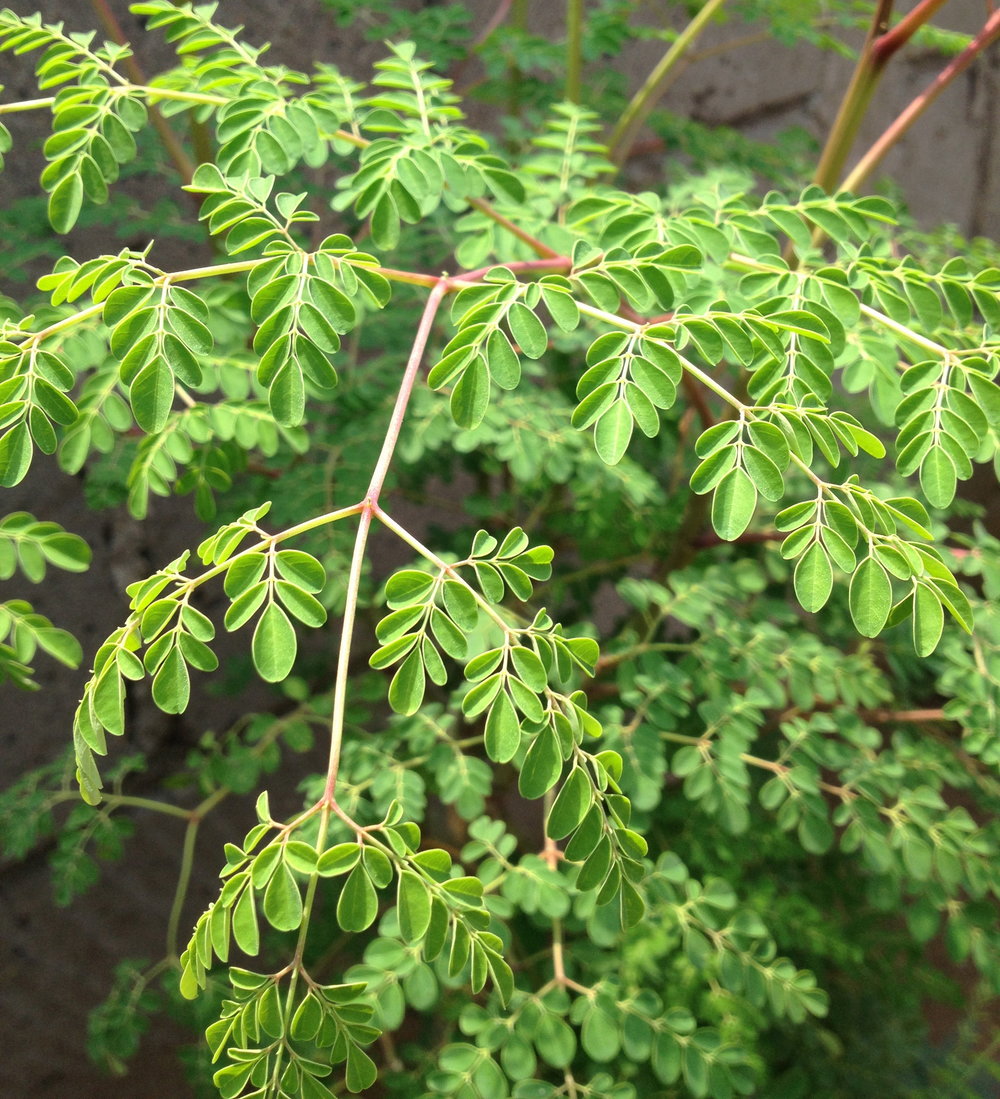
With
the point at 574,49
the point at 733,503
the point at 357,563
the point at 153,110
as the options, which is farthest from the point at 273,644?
the point at 574,49

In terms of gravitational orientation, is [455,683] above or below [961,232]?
below

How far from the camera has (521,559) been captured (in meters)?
0.67

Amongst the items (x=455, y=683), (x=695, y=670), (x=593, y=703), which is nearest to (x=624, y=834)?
(x=695, y=670)

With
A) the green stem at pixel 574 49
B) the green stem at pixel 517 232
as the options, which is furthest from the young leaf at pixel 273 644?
the green stem at pixel 574 49

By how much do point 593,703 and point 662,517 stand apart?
0.30 meters

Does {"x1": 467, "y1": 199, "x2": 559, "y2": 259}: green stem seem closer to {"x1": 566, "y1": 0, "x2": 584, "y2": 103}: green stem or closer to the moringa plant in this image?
the moringa plant

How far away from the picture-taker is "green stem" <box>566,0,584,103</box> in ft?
4.55

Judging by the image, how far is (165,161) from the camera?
4.69 ft

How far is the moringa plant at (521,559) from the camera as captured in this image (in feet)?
2.05

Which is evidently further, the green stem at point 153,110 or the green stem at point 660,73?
the green stem at point 660,73

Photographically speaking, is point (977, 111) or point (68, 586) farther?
point (977, 111)

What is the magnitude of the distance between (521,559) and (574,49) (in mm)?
1047

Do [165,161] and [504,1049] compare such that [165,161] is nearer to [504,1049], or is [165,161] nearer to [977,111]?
[504,1049]

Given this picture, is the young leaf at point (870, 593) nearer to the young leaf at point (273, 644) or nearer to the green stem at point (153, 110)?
the young leaf at point (273, 644)
